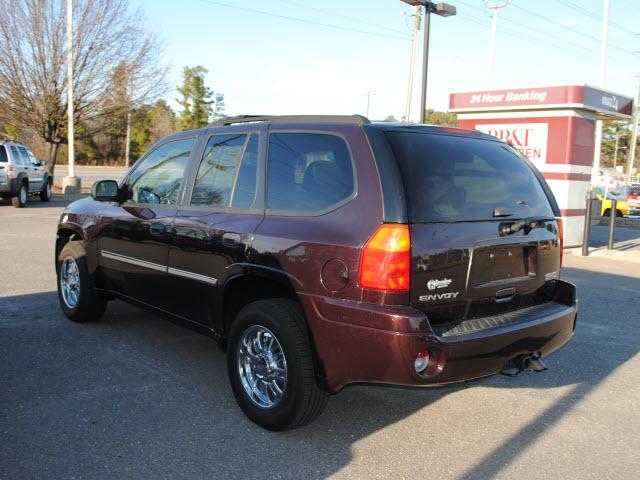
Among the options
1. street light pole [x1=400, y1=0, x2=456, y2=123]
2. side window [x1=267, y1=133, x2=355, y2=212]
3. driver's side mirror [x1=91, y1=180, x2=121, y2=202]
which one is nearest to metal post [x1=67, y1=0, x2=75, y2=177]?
street light pole [x1=400, y1=0, x2=456, y2=123]

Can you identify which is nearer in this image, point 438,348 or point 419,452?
point 438,348

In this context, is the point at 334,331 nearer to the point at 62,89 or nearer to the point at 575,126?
the point at 575,126

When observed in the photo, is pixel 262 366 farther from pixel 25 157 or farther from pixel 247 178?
pixel 25 157

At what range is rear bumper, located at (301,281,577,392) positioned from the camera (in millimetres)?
3145

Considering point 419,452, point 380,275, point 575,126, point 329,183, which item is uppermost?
point 575,126

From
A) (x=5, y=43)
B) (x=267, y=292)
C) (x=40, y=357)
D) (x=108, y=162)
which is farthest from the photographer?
(x=108, y=162)

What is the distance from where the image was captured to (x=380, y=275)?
3205 mm

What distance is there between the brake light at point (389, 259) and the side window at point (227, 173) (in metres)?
1.12

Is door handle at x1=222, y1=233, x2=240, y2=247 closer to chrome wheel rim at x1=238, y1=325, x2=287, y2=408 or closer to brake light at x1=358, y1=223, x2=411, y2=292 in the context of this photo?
chrome wheel rim at x1=238, y1=325, x2=287, y2=408

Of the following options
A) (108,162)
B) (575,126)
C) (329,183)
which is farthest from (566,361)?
(108,162)

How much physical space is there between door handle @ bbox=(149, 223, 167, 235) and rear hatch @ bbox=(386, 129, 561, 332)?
2.01 metres

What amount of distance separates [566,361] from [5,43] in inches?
948

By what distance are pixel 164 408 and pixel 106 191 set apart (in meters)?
2.14

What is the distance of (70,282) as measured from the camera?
238 inches
